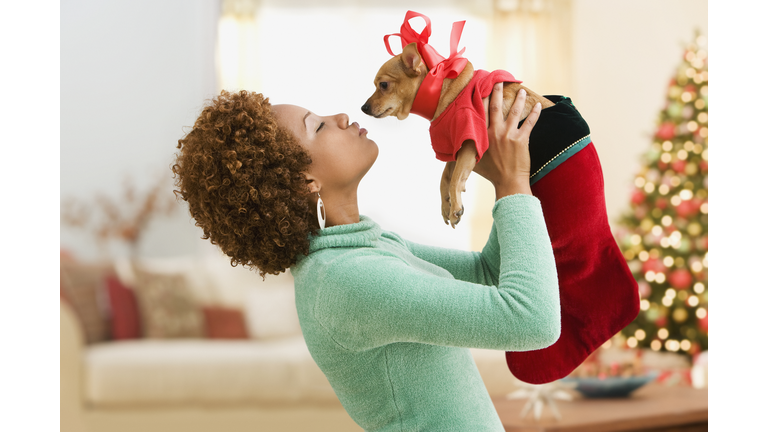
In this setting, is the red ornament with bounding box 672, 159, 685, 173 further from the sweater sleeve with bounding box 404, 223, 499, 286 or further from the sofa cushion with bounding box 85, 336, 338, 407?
the sweater sleeve with bounding box 404, 223, 499, 286

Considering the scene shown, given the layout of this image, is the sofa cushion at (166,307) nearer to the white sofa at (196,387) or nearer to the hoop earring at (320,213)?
the white sofa at (196,387)

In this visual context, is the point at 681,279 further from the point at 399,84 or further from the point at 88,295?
the point at 88,295

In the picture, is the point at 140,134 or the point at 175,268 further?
the point at 140,134

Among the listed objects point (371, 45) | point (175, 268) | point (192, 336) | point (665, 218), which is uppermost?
point (371, 45)

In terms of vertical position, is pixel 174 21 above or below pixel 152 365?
above

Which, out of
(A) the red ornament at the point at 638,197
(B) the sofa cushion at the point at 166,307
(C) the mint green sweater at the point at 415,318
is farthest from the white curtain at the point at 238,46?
(C) the mint green sweater at the point at 415,318

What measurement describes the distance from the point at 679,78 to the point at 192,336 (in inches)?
143

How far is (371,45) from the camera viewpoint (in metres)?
4.69

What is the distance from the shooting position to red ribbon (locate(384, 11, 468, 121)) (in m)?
1.28

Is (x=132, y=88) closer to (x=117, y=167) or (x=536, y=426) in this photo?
(x=117, y=167)

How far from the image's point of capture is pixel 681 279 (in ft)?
12.5

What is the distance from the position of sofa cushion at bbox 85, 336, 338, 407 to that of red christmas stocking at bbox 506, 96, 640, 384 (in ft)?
8.03

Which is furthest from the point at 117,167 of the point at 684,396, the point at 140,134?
the point at 684,396

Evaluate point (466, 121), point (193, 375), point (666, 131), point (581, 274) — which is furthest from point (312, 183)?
point (666, 131)
